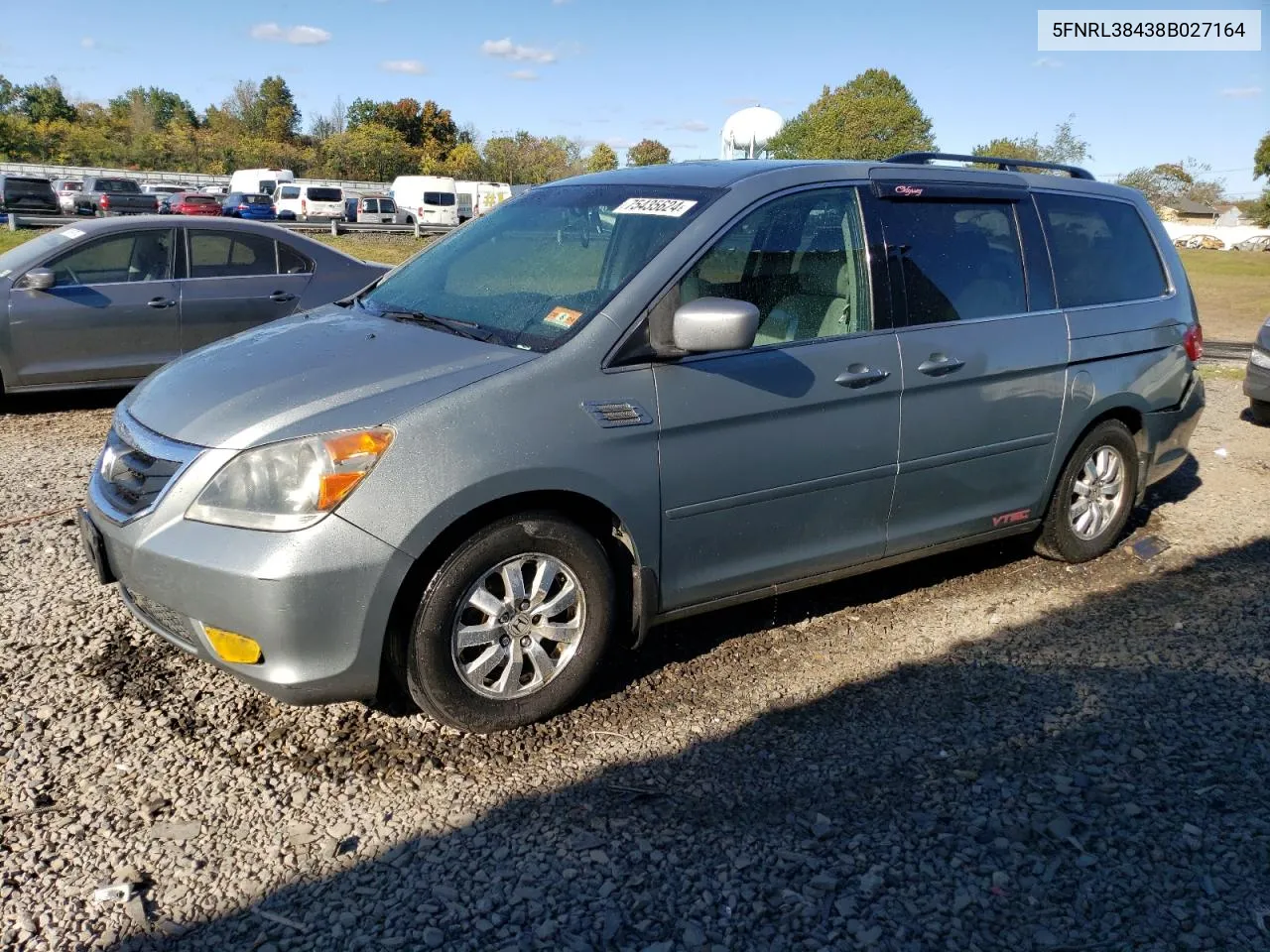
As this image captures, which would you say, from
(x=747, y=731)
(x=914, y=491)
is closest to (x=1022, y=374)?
(x=914, y=491)

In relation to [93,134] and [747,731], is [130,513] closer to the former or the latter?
[747,731]

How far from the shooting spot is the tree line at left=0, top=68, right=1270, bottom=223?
6969 centimetres

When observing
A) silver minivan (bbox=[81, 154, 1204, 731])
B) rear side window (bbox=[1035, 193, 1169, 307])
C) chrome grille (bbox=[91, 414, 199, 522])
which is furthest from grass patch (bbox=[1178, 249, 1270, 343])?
chrome grille (bbox=[91, 414, 199, 522])

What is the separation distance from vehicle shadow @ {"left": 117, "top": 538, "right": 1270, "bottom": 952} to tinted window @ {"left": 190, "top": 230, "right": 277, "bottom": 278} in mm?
6564

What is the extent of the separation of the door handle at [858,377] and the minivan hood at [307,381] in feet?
4.32

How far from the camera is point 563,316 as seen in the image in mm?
3951

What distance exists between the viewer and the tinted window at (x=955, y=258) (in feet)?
15.2

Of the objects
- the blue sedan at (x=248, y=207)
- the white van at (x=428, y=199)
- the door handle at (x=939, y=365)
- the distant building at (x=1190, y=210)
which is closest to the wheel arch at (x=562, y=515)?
the door handle at (x=939, y=365)

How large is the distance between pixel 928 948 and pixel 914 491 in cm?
227

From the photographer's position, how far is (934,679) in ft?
14.2

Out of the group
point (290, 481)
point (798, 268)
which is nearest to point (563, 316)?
point (798, 268)

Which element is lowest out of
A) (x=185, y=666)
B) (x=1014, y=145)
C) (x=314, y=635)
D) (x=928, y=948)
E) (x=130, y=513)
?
(x=928, y=948)

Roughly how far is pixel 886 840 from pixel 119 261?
25.7ft

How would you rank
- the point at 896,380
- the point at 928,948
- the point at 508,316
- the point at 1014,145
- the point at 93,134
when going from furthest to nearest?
the point at 93,134 → the point at 1014,145 → the point at 896,380 → the point at 508,316 → the point at 928,948
